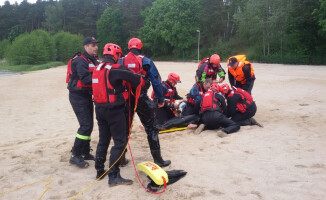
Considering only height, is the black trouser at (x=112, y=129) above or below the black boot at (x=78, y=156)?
above

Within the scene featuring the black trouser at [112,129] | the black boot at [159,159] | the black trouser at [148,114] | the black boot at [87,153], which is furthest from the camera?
the black boot at [87,153]

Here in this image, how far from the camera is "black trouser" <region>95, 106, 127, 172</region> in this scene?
4.11 metres

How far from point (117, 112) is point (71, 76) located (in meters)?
1.39

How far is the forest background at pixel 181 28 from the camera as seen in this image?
3462 centimetres

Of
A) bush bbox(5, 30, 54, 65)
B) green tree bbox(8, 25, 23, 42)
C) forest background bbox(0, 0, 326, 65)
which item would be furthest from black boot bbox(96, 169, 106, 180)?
green tree bbox(8, 25, 23, 42)

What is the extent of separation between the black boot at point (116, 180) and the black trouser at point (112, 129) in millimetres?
73

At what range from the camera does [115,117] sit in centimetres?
411

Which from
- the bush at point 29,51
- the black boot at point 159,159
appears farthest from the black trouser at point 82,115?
the bush at point 29,51

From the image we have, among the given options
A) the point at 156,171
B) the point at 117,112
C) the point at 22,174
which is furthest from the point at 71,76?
the point at 156,171

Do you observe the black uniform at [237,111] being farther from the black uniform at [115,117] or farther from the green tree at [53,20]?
the green tree at [53,20]

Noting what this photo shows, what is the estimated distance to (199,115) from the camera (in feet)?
24.2

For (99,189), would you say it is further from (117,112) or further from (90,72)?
(90,72)

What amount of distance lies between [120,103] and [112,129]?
0.41 metres

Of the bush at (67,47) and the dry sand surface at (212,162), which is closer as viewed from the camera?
the dry sand surface at (212,162)
